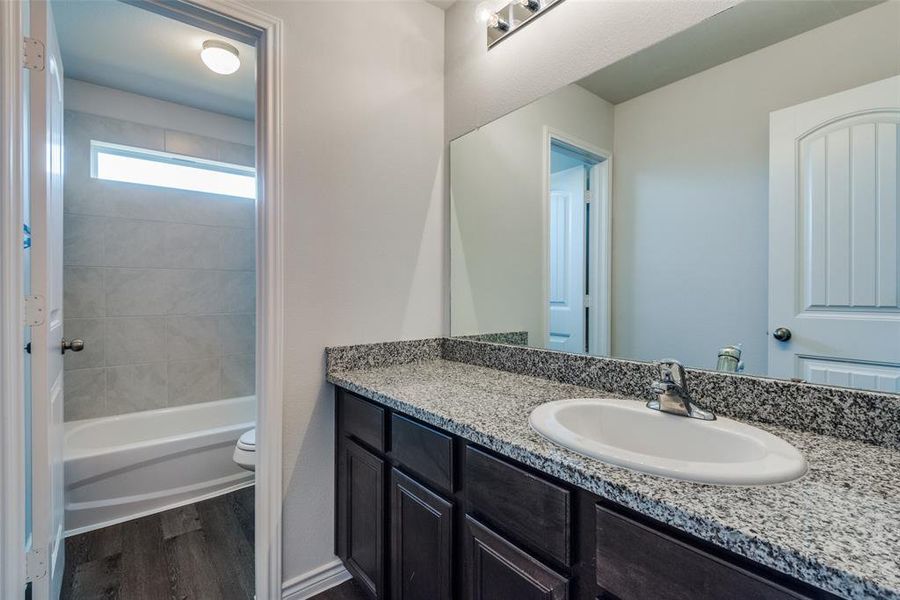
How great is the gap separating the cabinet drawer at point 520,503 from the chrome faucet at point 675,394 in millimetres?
410

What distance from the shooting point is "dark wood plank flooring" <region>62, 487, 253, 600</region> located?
1.59 metres

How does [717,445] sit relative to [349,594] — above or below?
Answer: above

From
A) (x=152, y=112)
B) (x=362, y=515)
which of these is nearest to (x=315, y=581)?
(x=362, y=515)

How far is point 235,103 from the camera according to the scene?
2719mm

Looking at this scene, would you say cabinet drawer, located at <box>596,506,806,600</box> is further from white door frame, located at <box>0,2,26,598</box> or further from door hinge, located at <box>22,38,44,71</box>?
door hinge, located at <box>22,38,44,71</box>

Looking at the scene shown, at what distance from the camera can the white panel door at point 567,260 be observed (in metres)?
1.43

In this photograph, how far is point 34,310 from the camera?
1176 millimetres

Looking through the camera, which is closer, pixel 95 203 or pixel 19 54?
pixel 19 54

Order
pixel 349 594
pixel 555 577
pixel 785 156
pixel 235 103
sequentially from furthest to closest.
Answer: pixel 235 103 → pixel 349 594 → pixel 785 156 → pixel 555 577

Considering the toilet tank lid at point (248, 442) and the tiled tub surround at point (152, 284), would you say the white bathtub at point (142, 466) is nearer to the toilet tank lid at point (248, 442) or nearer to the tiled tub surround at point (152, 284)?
the tiled tub surround at point (152, 284)

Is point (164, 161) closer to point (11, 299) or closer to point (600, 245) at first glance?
point (11, 299)

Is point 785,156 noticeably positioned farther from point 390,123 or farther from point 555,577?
point 390,123

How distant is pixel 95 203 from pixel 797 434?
3.43 m

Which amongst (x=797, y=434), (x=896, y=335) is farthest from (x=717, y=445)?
(x=896, y=335)
